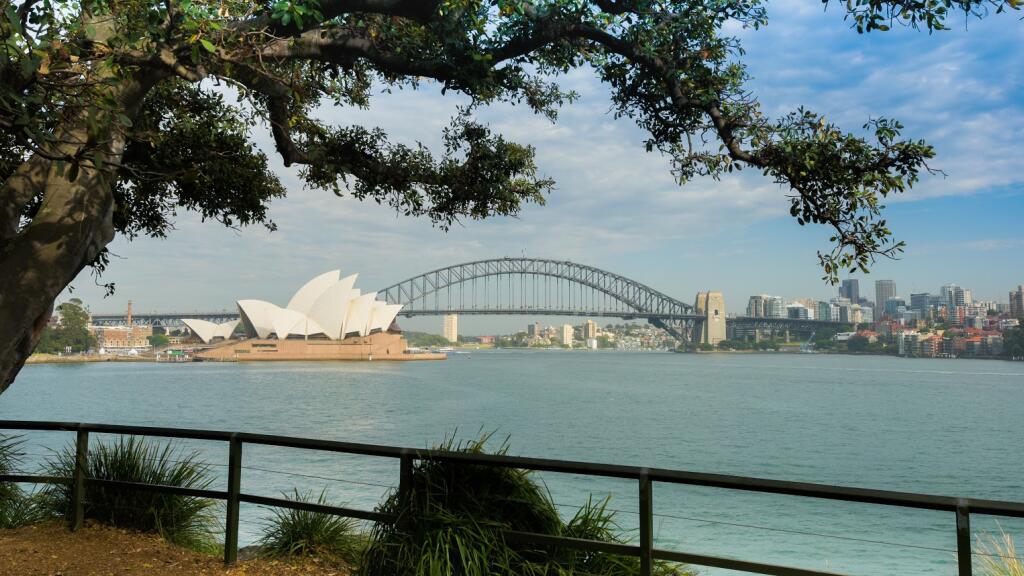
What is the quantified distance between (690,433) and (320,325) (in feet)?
234

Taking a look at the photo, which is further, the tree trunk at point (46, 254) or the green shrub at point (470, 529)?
the tree trunk at point (46, 254)

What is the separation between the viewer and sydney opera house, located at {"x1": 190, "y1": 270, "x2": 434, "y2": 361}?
98.2 meters

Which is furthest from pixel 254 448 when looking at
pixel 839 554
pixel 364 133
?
pixel 364 133

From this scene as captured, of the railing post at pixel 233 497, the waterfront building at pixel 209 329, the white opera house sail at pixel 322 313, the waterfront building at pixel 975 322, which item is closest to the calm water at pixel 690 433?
the railing post at pixel 233 497

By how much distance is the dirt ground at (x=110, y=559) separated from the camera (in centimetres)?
470

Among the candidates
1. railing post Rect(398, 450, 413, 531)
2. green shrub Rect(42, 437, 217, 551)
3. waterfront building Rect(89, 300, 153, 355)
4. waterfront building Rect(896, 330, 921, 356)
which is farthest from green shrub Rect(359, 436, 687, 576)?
waterfront building Rect(89, 300, 153, 355)

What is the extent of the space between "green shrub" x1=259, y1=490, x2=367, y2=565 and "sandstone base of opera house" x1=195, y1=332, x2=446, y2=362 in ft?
333

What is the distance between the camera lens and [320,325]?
10206cm

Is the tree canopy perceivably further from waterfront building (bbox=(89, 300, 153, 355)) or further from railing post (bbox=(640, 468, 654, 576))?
waterfront building (bbox=(89, 300, 153, 355))

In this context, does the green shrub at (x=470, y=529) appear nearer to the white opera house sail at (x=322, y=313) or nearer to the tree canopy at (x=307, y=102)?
the tree canopy at (x=307, y=102)

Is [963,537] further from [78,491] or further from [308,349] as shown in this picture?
[308,349]

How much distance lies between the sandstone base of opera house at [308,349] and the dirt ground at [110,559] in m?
101

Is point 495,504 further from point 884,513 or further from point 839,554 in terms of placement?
point 884,513

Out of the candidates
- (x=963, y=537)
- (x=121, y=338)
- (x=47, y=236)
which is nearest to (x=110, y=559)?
(x=47, y=236)
